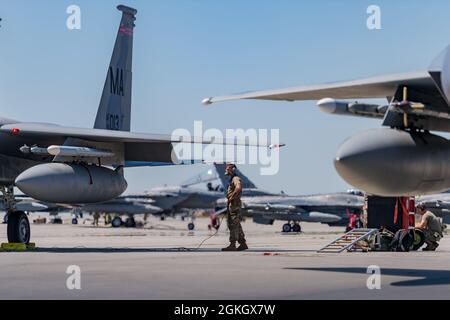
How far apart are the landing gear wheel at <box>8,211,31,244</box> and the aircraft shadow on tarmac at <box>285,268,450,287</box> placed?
8937mm

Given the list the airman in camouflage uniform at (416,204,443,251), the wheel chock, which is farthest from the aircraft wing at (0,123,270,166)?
the airman in camouflage uniform at (416,204,443,251)

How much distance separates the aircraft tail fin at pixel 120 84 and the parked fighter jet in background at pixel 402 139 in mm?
11074

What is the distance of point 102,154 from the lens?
58.3 feet

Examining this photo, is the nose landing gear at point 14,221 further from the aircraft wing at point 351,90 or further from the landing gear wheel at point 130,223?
the landing gear wheel at point 130,223

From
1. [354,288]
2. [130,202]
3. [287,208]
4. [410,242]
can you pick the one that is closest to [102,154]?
[410,242]

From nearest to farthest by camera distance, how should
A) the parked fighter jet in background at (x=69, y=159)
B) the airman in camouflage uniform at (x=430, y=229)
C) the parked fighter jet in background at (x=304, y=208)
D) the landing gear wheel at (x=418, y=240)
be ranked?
the parked fighter jet in background at (x=69, y=159)
the landing gear wheel at (x=418, y=240)
the airman in camouflage uniform at (x=430, y=229)
the parked fighter jet in background at (x=304, y=208)

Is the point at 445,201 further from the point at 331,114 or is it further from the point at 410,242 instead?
the point at 331,114

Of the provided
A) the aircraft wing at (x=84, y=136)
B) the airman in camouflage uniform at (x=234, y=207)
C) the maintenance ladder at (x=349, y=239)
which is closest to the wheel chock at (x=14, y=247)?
the aircraft wing at (x=84, y=136)

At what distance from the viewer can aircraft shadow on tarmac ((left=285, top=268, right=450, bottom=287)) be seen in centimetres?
959

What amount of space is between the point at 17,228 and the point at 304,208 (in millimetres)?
37073

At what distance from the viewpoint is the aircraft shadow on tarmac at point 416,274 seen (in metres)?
9.59

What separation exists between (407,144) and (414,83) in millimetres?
1098

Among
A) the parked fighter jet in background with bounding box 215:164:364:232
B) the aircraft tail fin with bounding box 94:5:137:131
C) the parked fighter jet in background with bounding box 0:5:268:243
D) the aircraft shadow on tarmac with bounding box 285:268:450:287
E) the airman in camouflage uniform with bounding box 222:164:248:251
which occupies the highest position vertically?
the aircraft tail fin with bounding box 94:5:137:131

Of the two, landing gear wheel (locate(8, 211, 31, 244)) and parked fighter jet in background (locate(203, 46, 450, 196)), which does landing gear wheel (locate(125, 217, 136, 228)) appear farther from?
parked fighter jet in background (locate(203, 46, 450, 196))
